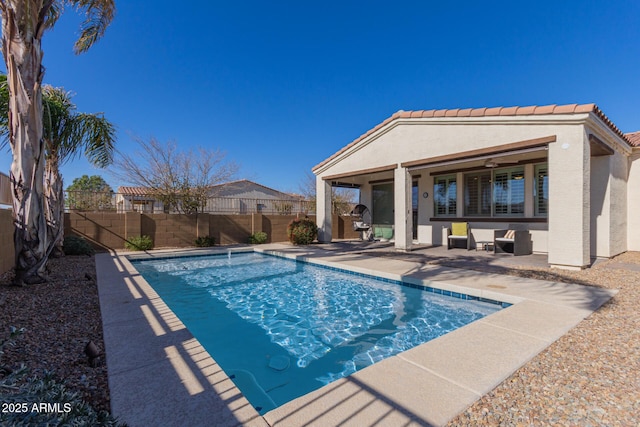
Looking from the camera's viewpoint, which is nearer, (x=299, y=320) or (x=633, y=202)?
(x=299, y=320)

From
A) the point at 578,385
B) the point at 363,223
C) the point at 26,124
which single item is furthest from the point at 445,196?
the point at 26,124

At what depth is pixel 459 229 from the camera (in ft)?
36.2

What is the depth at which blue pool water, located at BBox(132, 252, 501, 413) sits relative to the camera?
3.51 meters

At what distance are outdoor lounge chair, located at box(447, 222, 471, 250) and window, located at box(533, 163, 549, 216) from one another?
2227mm

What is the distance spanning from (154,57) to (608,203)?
17.0 meters

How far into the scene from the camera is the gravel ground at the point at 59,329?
2557 mm

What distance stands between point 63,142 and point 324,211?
9.92m

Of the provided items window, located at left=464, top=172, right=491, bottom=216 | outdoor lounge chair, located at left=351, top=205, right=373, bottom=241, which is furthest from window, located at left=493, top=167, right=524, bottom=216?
outdoor lounge chair, located at left=351, top=205, right=373, bottom=241

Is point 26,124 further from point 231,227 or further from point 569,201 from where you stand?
point 569,201

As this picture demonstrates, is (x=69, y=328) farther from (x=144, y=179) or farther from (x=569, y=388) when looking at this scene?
(x=144, y=179)

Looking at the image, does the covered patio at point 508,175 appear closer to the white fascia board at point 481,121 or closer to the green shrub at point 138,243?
the white fascia board at point 481,121

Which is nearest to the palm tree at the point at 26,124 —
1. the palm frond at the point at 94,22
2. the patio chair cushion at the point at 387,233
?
the palm frond at the point at 94,22

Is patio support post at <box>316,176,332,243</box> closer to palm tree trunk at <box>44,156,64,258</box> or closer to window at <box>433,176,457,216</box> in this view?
window at <box>433,176,457,216</box>

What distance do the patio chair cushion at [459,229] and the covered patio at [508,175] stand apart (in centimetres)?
57
